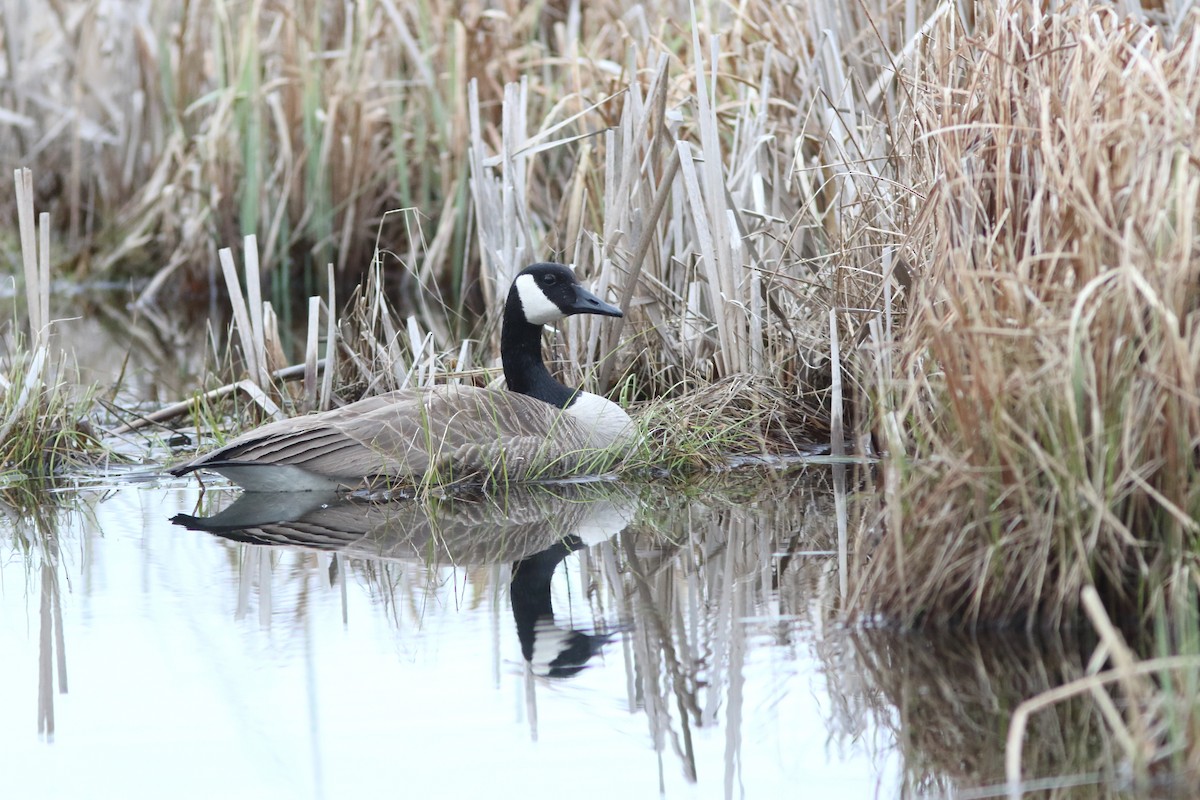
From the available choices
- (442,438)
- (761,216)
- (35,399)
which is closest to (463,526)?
(442,438)

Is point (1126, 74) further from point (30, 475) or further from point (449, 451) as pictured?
point (30, 475)

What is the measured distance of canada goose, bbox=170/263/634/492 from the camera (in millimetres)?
6328

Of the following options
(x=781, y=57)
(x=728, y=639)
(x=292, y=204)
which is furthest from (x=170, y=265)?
(x=728, y=639)

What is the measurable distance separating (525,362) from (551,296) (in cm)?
41

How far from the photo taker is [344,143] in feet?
38.2

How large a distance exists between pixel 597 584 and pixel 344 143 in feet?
24.3

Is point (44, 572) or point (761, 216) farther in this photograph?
point (761, 216)

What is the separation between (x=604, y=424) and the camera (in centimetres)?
662

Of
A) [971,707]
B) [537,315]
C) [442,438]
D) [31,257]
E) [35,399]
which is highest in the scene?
[31,257]

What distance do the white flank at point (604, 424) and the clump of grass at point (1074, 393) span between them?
91.5 inches

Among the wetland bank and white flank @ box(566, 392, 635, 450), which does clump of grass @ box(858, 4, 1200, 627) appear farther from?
white flank @ box(566, 392, 635, 450)

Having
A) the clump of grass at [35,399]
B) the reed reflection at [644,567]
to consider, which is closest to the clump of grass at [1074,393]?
the reed reflection at [644,567]

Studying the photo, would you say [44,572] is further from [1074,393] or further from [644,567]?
[1074,393]

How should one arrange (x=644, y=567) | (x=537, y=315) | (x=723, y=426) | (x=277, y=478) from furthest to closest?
(x=537, y=315), (x=723, y=426), (x=277, y=478), (x=644, y=567)
